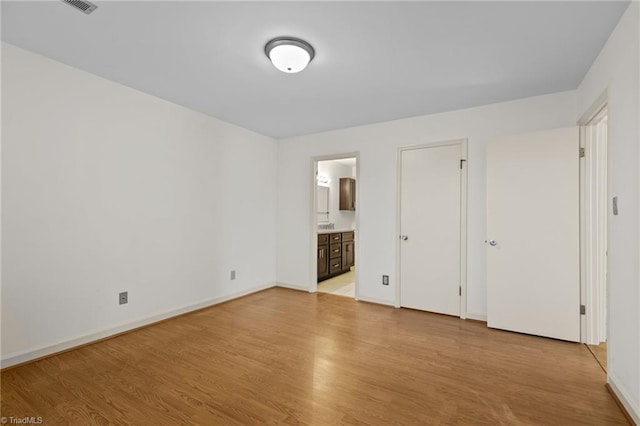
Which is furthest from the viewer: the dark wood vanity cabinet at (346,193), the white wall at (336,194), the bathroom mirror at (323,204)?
the dark wood vanity cabinet at (346,193)

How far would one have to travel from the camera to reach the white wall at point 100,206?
235 centimetres

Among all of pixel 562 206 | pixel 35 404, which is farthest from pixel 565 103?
pixel 35 404

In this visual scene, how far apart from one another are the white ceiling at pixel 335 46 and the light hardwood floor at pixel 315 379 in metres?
2.53

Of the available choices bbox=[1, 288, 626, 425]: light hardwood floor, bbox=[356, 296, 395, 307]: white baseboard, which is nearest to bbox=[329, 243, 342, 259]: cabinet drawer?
bbox=[356, 296, 395, 307]: white baseboard

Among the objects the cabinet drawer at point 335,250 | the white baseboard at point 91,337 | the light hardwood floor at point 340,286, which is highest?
the cabinet drawer at point 335,250

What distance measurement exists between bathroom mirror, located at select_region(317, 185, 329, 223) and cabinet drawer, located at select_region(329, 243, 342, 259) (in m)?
0.89

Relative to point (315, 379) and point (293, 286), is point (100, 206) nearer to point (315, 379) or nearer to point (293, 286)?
point (315, 379)

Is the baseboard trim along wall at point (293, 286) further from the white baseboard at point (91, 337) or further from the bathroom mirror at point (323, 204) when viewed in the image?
the bathroom mirror at point (323, 204)

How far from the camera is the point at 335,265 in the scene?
5.95 meters

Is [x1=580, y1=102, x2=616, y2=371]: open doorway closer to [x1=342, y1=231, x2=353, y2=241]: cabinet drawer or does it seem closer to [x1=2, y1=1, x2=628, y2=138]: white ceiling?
[x1=2, y1=1, x2=628, y2=138]: white ceiling

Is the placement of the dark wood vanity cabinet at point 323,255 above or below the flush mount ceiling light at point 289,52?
below

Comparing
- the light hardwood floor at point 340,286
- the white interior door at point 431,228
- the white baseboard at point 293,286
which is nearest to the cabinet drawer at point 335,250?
the light hardwood floor at point 340,286

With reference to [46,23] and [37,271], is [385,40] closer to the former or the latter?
[46,23]

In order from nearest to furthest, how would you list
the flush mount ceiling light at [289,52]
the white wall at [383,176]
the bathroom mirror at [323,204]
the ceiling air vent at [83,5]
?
the ceiling air vent at [83,5] < the flush mount ceiling light at [289,52] < the white wall at [383,176] < the bathroom mirror at [323,204]
